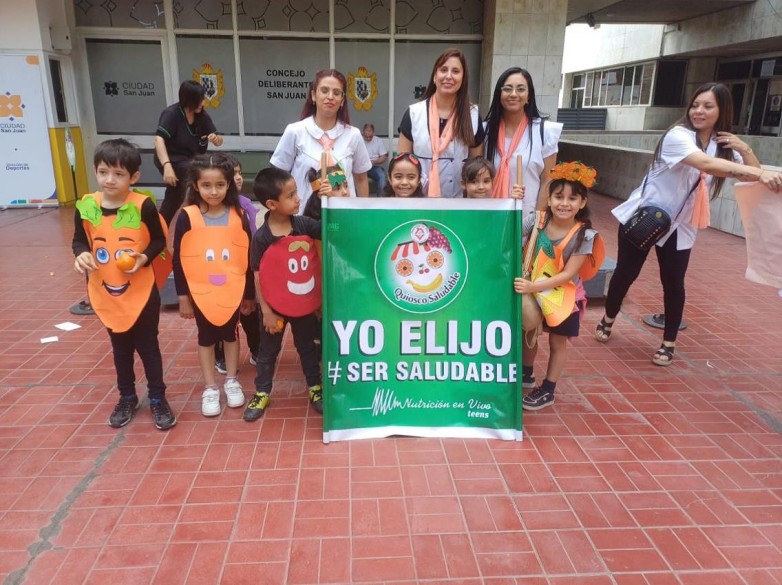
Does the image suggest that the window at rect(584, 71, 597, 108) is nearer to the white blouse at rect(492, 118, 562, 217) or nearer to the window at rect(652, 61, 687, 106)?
the window at rect(652, 61, 687, 106)

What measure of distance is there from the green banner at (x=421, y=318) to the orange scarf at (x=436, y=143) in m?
0.48

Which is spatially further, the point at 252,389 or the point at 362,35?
the point at 362,35

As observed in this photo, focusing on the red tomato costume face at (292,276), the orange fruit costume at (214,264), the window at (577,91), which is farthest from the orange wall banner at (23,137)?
the window at (577,91)

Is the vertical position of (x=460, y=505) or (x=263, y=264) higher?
(x=263, y=264)

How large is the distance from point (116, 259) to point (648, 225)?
10.1 feet

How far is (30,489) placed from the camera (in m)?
2.60

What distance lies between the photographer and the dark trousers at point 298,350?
3.17 meters

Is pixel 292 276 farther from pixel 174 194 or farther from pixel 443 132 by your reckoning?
pixel 174 194

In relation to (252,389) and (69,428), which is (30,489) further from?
(252,389)

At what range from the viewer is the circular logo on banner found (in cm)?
288

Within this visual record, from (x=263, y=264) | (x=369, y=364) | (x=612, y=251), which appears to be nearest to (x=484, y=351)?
(x=369, y=364)

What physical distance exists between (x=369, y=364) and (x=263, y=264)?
2.40 ft

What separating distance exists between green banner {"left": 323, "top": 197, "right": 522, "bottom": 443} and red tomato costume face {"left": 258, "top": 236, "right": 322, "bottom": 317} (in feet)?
0.65

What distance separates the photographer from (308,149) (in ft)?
10.9
